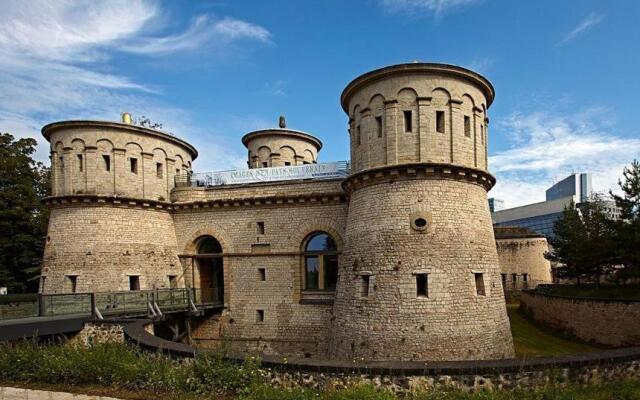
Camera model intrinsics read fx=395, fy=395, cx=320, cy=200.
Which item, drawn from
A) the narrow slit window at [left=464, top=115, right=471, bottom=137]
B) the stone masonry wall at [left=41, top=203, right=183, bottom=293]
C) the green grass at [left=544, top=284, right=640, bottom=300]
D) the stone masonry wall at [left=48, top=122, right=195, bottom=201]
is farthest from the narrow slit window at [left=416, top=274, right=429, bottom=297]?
the stone masonry wall at [left=48, top=122, right=195, bottom=201]

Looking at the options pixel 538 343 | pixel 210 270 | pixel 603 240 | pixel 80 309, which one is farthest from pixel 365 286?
pixel 603 240

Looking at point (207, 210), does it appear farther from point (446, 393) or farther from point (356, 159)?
point (446, 393)

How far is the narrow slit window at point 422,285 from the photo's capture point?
44.9 ft

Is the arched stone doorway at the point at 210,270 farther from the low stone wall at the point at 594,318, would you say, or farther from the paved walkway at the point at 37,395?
the low stone wall at the point at 594,318

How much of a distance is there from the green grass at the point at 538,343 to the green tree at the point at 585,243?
6583 millimetres

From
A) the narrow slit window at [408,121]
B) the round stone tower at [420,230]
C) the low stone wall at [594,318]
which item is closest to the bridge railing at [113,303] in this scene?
the round stone tower at [420,230]

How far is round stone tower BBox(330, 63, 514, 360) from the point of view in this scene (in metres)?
13.5

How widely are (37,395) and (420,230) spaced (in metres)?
11.5

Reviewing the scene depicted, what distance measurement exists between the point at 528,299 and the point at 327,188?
61.8 feet

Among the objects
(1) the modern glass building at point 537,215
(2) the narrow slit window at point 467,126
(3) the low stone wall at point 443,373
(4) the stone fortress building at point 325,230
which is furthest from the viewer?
(1) the modern glass building at point 537,215

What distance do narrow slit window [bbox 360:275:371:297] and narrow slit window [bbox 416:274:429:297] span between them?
175 centimetres

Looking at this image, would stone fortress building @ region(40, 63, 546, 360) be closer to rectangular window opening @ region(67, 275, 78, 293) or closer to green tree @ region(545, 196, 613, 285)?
rectangular window opening @ region(67, 275, 78, 293)

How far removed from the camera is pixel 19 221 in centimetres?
2655

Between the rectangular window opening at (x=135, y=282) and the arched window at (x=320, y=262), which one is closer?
the arched window at (x=320, y=262)
